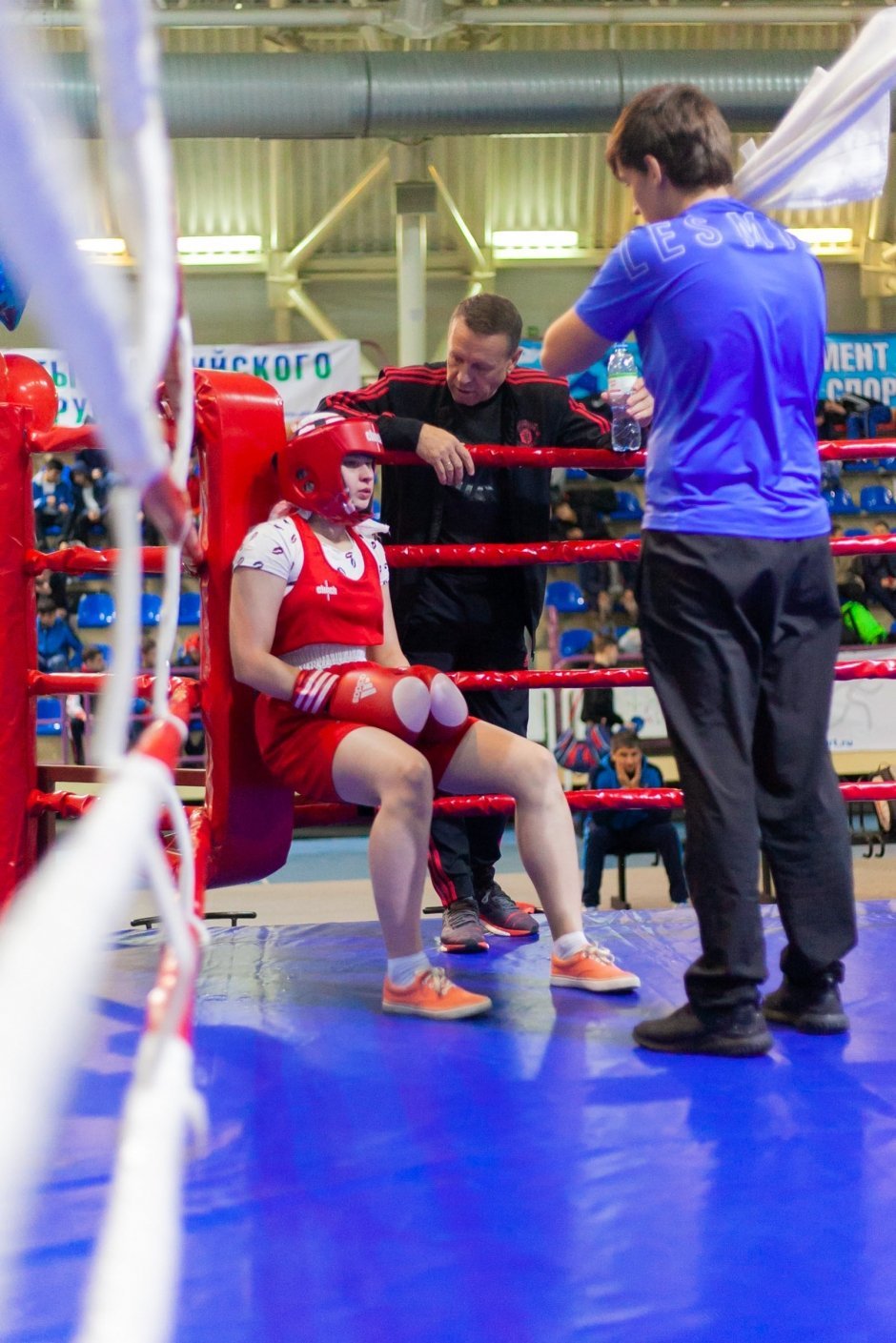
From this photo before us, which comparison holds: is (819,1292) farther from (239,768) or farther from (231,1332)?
(239,768)

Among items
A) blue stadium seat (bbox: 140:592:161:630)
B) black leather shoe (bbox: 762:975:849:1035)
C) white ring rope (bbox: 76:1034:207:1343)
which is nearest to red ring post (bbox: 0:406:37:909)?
black leather shoe (bbox: 762:975:849:1035)

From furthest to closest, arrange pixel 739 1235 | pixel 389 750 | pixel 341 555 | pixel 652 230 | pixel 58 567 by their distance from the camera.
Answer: pixel 58 567
pixel 341 555
pixel 389 750
pixel 652 230
pixel 739 1235

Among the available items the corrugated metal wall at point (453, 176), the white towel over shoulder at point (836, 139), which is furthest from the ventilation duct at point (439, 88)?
the white towel over shoulder at point (836, 139)

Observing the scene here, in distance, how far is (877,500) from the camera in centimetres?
1096

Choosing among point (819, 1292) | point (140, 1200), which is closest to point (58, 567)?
point (819, 1292)

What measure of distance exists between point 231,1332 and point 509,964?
1339mm

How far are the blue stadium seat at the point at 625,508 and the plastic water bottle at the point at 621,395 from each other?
26.4ft

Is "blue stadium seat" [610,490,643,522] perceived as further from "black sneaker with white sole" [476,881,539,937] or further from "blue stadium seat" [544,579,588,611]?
"black sneaker with white sole" [476,881,539,937]

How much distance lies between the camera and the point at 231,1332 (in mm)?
1136

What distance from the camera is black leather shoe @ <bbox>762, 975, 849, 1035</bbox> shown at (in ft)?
6.40

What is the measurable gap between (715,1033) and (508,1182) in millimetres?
529

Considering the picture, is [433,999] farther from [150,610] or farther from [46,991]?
[150,610]

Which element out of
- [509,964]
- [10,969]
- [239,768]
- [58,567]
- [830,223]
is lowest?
[509,964]

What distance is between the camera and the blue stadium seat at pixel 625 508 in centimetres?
1074
